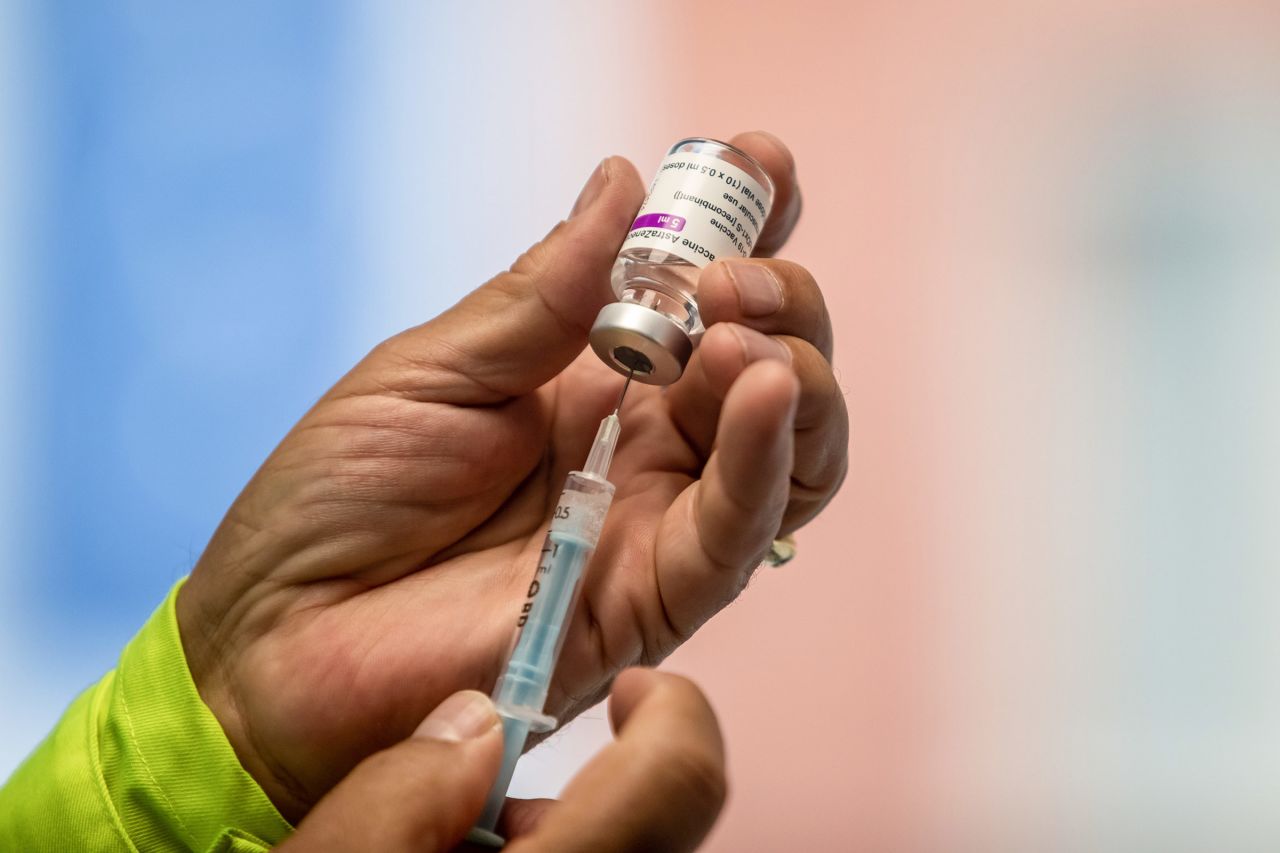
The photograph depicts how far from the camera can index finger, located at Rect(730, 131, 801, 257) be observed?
1.01 m

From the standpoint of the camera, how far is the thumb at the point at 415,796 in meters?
0.56

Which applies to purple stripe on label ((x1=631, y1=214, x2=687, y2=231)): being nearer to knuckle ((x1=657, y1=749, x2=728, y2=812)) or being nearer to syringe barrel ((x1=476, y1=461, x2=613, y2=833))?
syringe barrel ((x1=476, y1=461, x2=613, y2=833))

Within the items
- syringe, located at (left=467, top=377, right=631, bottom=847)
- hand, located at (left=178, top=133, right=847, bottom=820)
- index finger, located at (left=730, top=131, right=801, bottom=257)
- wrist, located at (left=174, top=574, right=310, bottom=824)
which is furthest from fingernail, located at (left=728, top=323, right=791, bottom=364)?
wrist, located at (left=174, top=574, right=310, bottom=824)

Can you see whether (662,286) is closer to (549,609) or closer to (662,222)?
(662,222)

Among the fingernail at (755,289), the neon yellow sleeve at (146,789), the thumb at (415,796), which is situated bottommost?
the neon yellow sleeve at (146,789)

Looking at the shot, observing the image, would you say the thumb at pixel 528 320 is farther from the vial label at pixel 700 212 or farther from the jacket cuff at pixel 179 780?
the jacket cuff at pixel 179 780

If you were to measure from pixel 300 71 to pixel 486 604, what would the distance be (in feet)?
4.31

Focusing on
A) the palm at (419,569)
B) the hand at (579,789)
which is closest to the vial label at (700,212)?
the palm at (419,569)

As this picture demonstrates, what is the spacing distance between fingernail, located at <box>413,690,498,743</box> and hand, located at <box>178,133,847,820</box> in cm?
24

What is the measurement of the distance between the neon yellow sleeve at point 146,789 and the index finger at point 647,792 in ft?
1.57

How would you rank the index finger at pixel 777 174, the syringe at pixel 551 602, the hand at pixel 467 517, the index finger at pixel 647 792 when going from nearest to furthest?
the index finger at pixel 647 792 < the syringe at pixel 551 602 < the hand at pixel 467 517 < the index finger at pixel 777 174

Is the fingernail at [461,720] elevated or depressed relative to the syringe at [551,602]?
depressed

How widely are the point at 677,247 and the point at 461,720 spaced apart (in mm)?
426

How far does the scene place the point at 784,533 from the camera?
3.41ft
